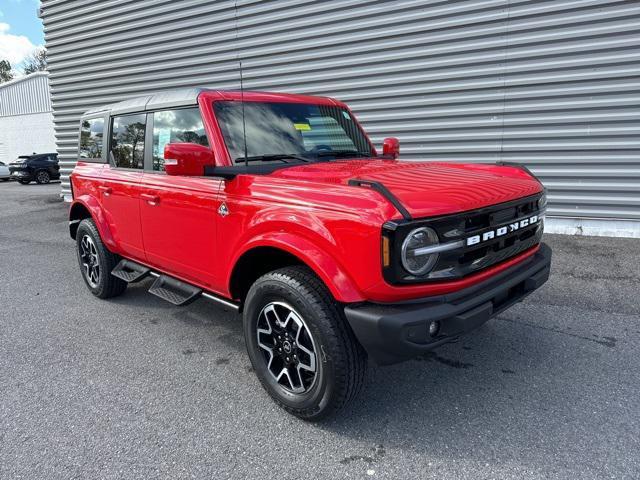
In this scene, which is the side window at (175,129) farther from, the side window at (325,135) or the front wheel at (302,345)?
the front wheel at (302,345)

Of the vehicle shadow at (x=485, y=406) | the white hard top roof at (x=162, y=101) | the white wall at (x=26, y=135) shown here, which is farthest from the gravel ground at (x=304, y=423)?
the white wall at (x=26, y=135)

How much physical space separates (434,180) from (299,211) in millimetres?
801

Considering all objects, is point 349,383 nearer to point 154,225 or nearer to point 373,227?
point 373,227

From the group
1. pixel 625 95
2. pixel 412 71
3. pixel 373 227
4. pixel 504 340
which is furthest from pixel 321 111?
pixel 625 95

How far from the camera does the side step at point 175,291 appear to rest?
3322 millimetres

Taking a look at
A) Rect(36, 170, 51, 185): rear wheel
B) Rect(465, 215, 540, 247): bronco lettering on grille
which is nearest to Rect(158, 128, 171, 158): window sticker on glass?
Rect(465, 215, 540, 247): bronco lettering on grille

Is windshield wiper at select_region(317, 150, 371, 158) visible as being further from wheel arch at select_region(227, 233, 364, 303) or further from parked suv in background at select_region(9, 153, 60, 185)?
parked suv in background at select_region(9, 153, 60, 185)

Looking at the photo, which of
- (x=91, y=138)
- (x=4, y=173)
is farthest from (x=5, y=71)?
(x=91, y=138)

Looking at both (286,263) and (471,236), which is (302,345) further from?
(471,236)

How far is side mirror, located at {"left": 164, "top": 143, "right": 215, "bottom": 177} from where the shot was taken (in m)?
2.67

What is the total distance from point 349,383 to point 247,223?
3.60ft

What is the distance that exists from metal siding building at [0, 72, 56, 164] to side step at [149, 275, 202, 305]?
29724 mm

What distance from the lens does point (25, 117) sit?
29.5m

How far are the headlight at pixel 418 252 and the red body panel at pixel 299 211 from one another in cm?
8
